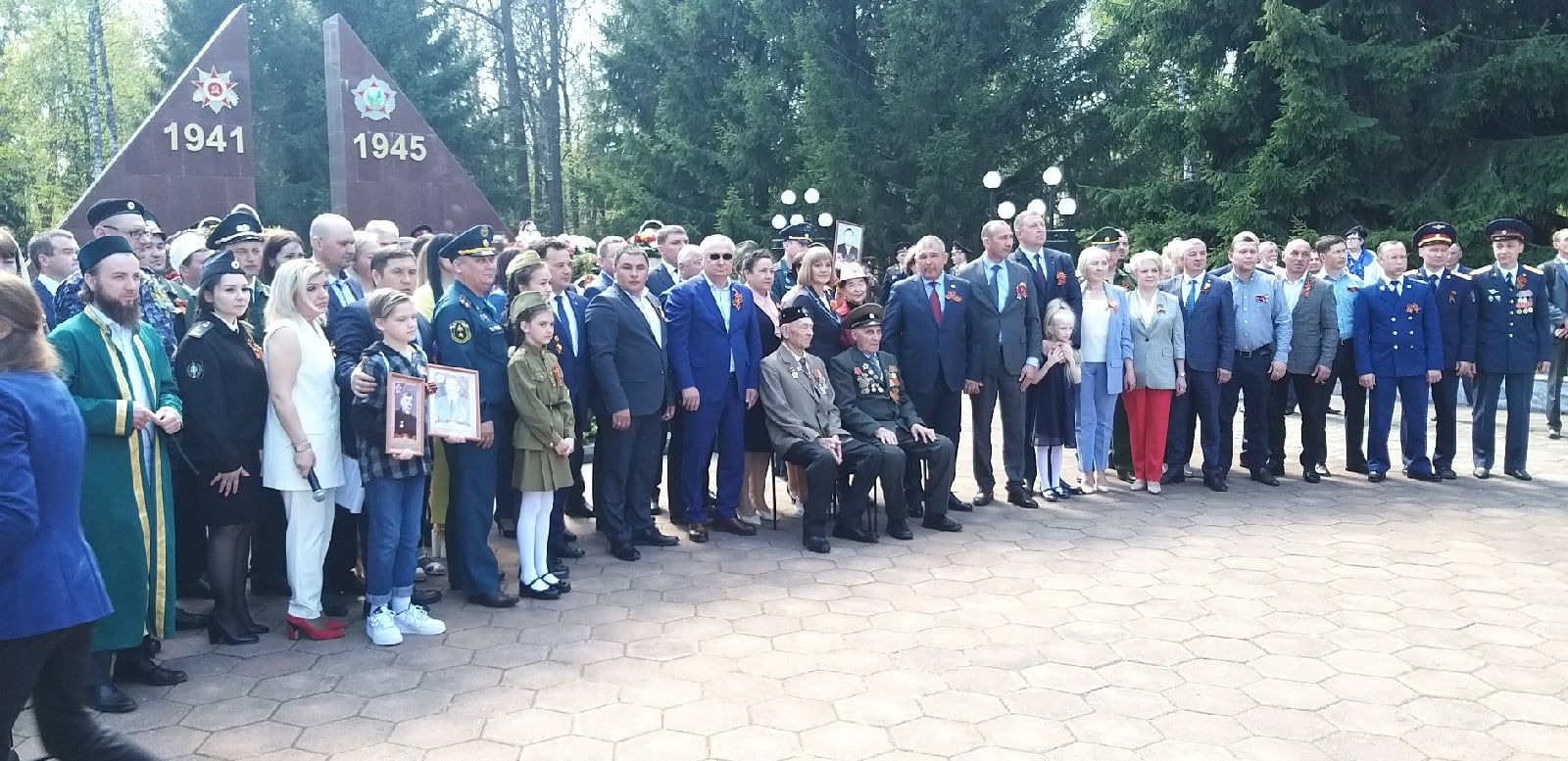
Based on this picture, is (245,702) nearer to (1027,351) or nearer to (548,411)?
(548,411)

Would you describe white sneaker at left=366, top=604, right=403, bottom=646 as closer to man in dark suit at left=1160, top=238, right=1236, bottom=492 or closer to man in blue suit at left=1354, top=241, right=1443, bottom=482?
man in dark suit at left=1160, top=238, right=1236, bottom=492

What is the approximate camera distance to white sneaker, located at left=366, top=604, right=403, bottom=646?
15.6 feet

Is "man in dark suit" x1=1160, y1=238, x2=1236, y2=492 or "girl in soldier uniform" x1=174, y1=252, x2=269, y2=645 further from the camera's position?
"man in dark suit" x1=1160, y1=238, x2=1236, y2=492

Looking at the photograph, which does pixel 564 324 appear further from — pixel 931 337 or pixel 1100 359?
pixel 1100 359

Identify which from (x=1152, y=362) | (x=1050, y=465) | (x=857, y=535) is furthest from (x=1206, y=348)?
(x=857, y=535)

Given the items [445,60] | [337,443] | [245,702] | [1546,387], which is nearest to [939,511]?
[337,443]

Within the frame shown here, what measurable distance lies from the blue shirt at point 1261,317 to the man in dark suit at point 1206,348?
116 mm

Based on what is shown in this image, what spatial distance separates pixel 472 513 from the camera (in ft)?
17.2

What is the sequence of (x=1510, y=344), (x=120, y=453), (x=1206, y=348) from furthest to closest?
(x=1510, y=344) → (x=1206, y=348) → (x=120, y=453)

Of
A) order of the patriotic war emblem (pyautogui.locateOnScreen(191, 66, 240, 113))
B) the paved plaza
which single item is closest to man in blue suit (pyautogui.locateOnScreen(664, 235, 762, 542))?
the paved plaza

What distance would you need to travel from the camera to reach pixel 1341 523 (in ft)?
22.7

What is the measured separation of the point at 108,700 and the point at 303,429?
1238 mm

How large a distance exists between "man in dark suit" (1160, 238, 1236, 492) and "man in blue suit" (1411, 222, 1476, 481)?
181cm

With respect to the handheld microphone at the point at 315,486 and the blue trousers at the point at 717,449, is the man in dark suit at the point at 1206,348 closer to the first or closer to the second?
the blue trousers at the point at 717,449
